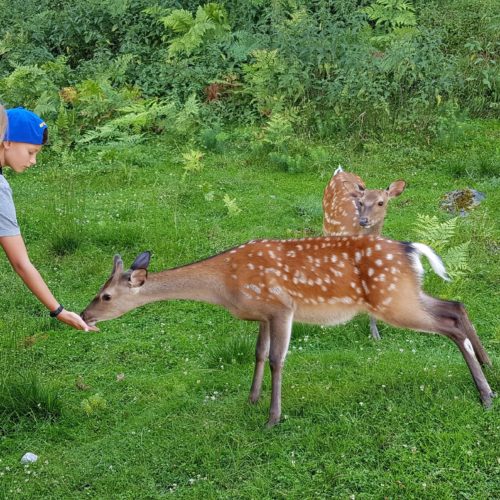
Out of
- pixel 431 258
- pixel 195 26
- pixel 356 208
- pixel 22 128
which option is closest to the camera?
pixel 22 128

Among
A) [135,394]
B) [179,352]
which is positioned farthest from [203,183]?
[135,394]

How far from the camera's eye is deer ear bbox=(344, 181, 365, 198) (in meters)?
7.57

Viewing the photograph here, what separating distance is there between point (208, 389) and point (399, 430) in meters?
1.56

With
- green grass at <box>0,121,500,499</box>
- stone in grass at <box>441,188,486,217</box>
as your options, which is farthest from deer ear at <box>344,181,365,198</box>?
stone in grass at <box>441,188,486,217</box>

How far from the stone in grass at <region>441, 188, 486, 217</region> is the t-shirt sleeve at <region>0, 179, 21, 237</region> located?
5.41 m

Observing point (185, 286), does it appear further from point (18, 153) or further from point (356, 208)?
point (356, 208)

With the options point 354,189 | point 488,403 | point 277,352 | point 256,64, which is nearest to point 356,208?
point 354,189

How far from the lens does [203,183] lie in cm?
954

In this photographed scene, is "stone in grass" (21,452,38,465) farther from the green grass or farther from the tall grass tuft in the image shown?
the tall grass tuft

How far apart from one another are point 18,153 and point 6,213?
1.32ft

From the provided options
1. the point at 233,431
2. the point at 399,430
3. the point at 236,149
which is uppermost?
the point at 399,430

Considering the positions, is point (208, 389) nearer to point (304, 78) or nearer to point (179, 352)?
point (179, 352)

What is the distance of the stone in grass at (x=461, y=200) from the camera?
877cm

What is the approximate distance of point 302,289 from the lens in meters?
5.25
